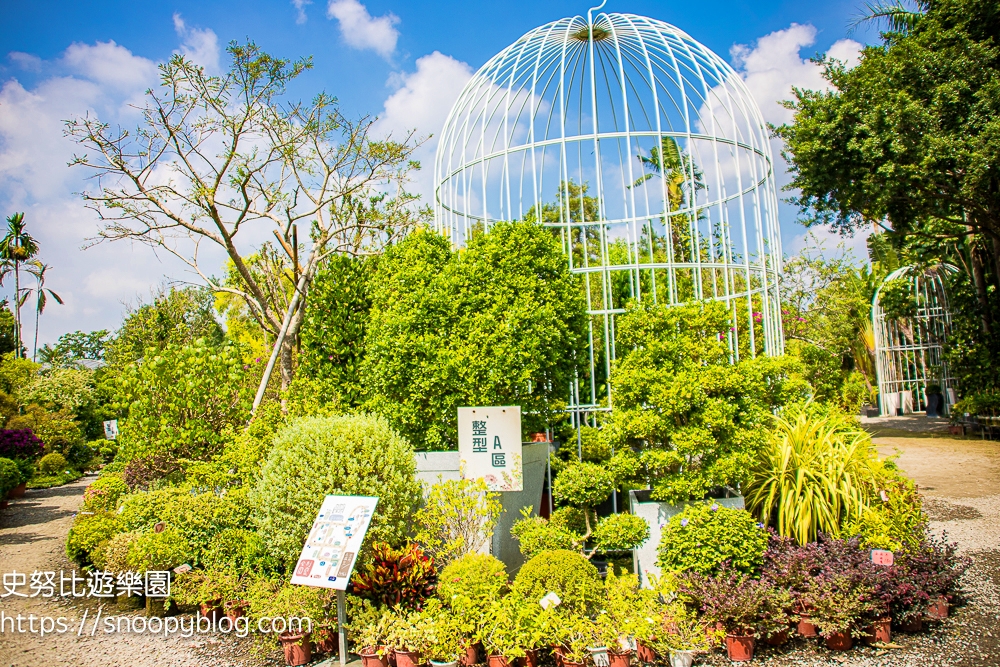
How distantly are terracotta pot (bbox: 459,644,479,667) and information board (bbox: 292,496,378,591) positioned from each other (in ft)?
3.24

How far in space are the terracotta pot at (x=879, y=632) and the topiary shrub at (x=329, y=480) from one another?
3618mm

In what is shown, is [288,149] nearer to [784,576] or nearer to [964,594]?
[784,576]

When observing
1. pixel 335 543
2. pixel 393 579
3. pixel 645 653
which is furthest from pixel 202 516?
pixel 645 653

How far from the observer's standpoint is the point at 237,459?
7.05 m

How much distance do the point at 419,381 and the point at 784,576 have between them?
11.8 ft

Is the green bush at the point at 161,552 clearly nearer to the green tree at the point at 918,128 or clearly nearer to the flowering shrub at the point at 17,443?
the flowering shrub at the point at 17,443

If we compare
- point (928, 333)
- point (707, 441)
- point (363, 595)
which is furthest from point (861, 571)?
point (928, 333)

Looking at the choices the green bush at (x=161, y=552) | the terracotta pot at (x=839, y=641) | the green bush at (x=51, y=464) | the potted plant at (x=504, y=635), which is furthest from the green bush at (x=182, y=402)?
the green bush at (x=51, y=464)

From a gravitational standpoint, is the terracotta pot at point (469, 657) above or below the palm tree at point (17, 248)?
below

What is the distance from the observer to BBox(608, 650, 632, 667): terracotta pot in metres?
4.14

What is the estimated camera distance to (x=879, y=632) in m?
4.47

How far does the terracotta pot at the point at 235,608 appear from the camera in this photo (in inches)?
212

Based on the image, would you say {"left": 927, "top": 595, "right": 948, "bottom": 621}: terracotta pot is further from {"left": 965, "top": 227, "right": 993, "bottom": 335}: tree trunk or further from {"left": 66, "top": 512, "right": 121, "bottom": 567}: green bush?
{"left": 965, "top": 227, "right": 993, "bottom": 335}: tree trunk

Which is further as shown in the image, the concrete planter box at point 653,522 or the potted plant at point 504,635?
the concrete planter box at point 653,522
